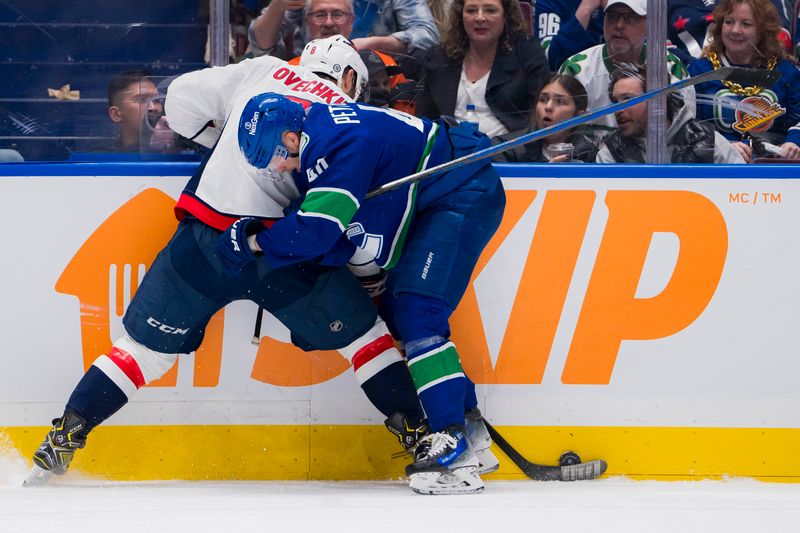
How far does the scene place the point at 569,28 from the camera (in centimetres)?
331

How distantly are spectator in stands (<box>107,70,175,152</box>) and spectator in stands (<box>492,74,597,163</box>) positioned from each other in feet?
3.40

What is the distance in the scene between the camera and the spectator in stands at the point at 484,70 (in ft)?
11.0

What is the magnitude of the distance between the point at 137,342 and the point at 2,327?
511 mm

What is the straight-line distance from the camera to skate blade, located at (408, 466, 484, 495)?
9.82 feet

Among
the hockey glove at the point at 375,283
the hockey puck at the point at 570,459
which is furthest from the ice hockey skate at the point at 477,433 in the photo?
the hockey glove at the point at 375,283

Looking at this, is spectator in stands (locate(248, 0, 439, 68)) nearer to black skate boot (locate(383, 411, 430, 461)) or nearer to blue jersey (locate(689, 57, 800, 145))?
blue jersey (locate(689, 57, 800, 145))

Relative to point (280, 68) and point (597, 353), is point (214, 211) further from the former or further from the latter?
point (597, 353)

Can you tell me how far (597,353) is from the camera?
134 inches

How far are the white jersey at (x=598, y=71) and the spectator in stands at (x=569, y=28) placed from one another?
0.08 feet

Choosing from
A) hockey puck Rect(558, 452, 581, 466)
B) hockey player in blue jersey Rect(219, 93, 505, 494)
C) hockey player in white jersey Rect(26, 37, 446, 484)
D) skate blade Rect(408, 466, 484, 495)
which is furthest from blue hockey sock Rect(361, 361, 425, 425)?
hockey puck Rect(558, 452, 581, 466)

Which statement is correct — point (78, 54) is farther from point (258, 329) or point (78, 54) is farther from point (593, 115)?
point (593, 115)

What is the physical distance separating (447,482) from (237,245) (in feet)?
2.81

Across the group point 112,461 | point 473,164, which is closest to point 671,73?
point 473,164

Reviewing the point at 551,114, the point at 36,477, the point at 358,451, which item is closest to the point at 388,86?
the point at 551,114
